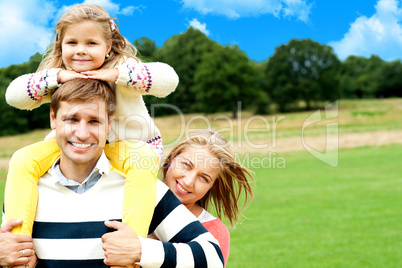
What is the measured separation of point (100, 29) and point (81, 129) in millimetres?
641

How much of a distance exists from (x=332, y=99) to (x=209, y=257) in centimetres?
6150

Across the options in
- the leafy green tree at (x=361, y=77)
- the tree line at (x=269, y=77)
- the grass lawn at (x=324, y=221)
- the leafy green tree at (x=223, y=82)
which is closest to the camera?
the grass lawn at (x=324, y=221)

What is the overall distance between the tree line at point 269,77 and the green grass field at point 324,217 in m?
36.1

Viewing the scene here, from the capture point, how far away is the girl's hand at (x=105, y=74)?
2248mm

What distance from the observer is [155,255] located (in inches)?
Result: 78.1

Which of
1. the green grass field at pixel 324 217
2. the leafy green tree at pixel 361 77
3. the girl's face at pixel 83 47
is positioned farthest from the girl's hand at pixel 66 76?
the leafy green tree at pixel 361 77

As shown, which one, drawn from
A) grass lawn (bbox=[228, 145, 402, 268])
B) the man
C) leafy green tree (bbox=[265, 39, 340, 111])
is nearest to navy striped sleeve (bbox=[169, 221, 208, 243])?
the man

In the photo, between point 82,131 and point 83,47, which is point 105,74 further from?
point 82,131

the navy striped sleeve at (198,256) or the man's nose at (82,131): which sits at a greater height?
the man's nose at (82,131)

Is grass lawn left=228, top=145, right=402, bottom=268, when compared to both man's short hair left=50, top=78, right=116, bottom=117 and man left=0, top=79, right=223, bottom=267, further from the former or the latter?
man's short hair left=50, top=78, right=116, bottom=117

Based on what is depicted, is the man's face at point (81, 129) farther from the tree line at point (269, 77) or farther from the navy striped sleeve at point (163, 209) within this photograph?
the tree line at point (269, 77)

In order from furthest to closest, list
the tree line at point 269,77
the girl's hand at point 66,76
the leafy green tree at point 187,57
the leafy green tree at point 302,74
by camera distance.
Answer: the leafy green tree at point 302,74, the tree line at point 269,77, the leafy green tree at point 187,57, the girl's hand at point 66,76

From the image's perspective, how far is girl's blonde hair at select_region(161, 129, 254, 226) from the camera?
287 centimetres

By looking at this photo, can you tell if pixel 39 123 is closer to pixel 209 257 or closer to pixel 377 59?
pixel 209 257
